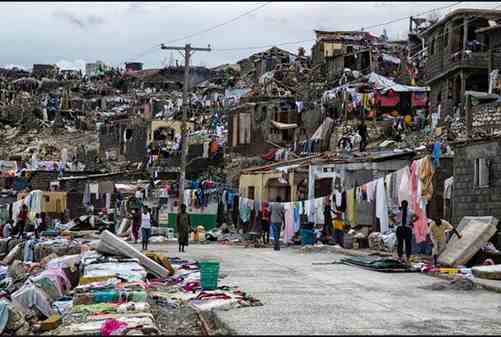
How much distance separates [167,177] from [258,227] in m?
14.7

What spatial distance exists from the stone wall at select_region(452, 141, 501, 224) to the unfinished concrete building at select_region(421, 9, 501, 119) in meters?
17.2

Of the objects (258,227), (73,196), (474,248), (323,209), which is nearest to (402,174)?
(474,248)

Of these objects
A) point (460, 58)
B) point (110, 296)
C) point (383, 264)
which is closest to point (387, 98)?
point (460, 58)

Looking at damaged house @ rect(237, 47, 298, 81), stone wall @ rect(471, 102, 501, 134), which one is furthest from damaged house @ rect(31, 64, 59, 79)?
stone wall @ rect(471, 102, 501, 134)

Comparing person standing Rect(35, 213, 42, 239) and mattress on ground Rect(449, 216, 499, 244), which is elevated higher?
mattress on ground Rect(449, 216, 499, 244)

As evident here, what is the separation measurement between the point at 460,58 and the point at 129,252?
83.3 feet

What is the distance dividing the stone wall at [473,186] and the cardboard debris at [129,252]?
24.8 ft

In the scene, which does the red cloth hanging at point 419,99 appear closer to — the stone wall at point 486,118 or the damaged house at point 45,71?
the stone wall at point 486,118

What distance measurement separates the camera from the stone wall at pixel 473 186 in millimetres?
16578

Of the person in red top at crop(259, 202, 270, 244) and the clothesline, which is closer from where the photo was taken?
the clothesline

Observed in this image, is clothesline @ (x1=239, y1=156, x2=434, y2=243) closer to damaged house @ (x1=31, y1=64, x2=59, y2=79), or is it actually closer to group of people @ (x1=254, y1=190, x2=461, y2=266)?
group of people @ (x1=254, y1=190, x2=461, y2=266)

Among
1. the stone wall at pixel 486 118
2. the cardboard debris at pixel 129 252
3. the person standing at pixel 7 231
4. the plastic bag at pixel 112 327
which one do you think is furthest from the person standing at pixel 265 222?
the plastic bag at pixel 112 327

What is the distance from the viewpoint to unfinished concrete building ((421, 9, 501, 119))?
3547 centimetres

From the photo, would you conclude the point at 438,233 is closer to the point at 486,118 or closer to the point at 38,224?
the point at 486,118
